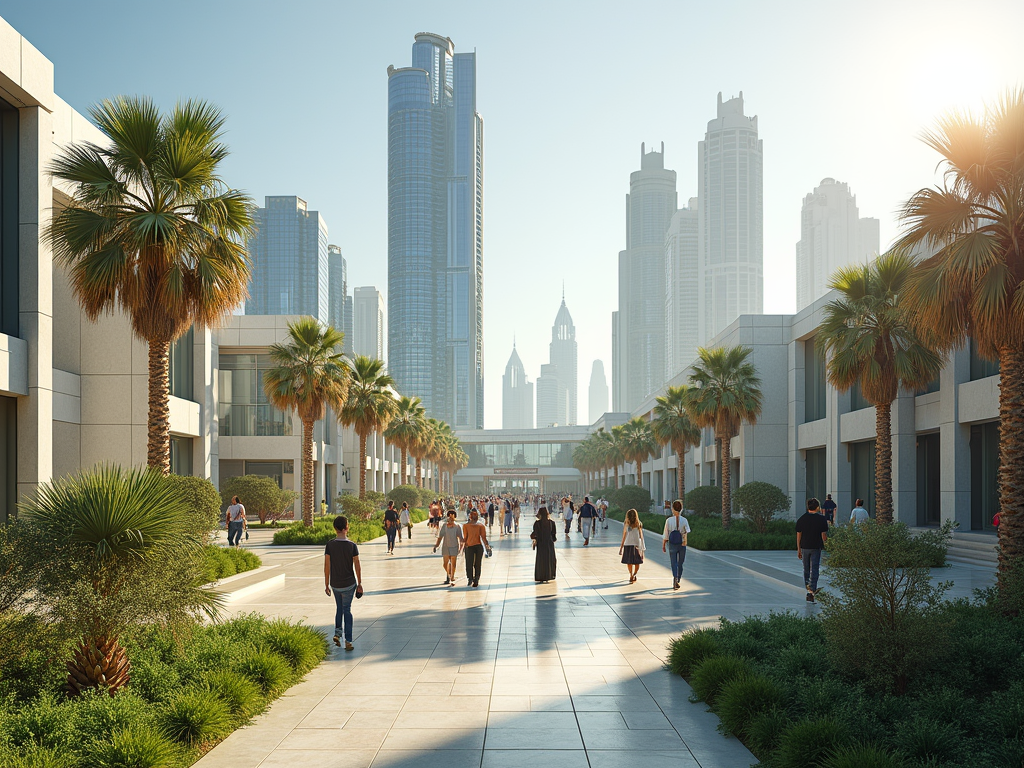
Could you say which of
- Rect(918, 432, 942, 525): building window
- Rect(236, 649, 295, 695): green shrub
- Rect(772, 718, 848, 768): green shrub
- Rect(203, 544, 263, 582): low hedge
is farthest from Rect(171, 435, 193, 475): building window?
Rect(772, 718, 848, 768): green shrub

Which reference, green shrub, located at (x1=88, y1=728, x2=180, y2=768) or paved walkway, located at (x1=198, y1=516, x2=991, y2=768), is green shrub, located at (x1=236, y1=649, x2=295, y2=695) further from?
green shrub, located at (x1=88, y1=728, x2=180, y2=768)

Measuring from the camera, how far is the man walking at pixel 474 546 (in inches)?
696

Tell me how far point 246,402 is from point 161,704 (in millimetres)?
44019

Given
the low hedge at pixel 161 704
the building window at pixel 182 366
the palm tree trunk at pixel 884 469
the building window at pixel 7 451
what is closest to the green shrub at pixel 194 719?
the low hedge at pixel 161 704

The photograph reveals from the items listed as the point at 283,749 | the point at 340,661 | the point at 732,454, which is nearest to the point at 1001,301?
the point at 340,661

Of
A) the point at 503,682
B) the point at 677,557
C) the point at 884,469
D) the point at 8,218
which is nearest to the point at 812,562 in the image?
the point at 677,557

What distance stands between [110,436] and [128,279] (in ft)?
49.7

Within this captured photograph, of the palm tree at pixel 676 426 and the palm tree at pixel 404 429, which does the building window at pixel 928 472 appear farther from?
the palm tree at pixel 404 429

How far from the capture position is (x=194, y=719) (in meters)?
6.72

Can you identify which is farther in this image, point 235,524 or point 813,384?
point 813,384

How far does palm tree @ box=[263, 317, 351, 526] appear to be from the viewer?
32.3 metres

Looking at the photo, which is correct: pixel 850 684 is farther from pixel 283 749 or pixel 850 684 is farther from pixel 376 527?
pixel 376 527

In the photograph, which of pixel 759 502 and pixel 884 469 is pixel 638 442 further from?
pixel 884 469

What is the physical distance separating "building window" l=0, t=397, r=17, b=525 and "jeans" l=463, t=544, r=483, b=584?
10.1 m
